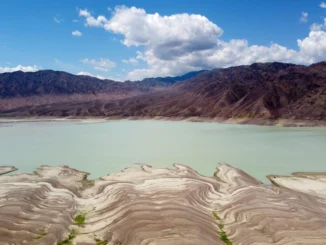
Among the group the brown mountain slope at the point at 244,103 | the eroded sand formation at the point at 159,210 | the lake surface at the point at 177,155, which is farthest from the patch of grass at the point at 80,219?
the brown mountain slope at the point at 244,103

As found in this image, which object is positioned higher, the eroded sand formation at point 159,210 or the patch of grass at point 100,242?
the eroded sand formation at point 159,210

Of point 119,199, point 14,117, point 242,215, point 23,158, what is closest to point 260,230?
point 242,215

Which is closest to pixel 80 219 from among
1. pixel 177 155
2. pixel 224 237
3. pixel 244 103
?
pixel 224 237

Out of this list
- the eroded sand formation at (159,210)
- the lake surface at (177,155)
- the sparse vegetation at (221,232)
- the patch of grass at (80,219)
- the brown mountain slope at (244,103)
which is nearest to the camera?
the sparse vegetation at (221,232)

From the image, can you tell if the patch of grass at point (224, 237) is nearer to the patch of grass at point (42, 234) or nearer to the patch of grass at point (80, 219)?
the patch of grass at point (80, 219)

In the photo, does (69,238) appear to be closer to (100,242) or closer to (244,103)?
(100,242)

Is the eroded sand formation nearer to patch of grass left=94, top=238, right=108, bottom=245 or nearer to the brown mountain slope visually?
patch of grass left=94, top=238, right=108, bottom=245

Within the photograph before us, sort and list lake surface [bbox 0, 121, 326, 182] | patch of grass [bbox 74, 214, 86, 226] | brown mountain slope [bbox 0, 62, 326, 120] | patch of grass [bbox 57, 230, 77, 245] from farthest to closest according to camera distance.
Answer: brown mountain slope [bbox 0, 62, 326, 120], lake surface [bbox 0, 121, 326, 182], patch of grass [bbox 74, 214, 86, 226], patch of grass [bbox 57, 230, 77, 245]

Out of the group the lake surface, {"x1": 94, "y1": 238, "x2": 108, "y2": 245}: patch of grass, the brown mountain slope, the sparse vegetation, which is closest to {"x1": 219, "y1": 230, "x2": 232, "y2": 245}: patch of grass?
the sparse vegetation

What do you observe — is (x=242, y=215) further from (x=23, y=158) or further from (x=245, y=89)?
(x=245, y=89)
